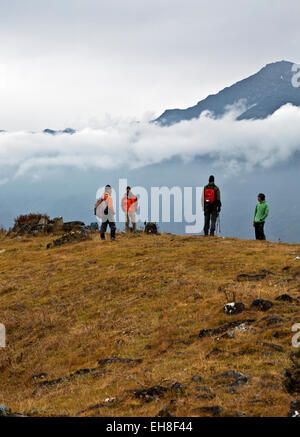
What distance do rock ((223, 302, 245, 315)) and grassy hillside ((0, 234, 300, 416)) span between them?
0.29m

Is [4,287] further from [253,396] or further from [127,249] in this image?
[253,396]

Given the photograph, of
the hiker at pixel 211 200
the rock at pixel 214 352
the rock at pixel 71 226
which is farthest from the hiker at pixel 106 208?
the rock at pixel 214 352

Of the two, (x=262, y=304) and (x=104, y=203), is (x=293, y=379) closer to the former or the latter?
(x=262, y=304)

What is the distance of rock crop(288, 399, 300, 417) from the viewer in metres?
7.38

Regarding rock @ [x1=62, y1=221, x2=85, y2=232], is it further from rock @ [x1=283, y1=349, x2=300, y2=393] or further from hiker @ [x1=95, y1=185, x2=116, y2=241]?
rock @ [x1=283, y1=349, x2=300, y2=393]

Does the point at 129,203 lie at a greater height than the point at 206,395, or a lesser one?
greater

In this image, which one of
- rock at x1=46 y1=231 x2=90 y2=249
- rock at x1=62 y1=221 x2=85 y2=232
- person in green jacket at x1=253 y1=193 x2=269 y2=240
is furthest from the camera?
rock at x1=62 y1=221 x2=85 y2=232

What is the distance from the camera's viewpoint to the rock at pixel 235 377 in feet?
29.4

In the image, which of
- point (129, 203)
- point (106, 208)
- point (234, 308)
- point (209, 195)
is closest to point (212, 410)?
point (234, 308)

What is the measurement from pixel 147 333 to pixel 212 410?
18.3 ft

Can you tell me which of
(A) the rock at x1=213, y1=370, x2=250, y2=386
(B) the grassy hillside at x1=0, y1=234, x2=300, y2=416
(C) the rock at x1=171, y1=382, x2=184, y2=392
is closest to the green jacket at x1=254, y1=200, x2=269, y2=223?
(B) the grassy hillside at x1=0, y1=234, x2=300, y2=416

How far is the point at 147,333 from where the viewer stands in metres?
13.3

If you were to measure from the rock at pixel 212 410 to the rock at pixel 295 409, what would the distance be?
1088mm
